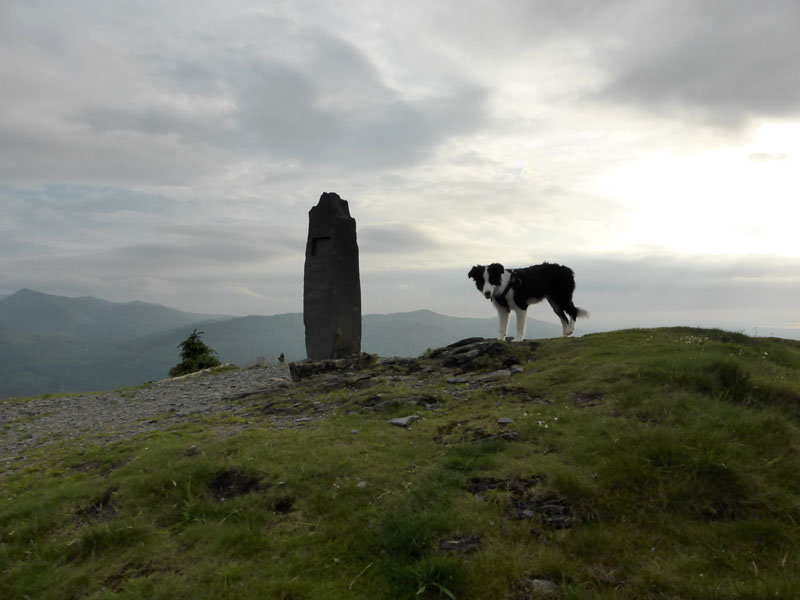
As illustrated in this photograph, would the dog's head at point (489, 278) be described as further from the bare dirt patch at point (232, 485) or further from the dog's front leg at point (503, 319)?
the bare dirt patch at point (232, 485)

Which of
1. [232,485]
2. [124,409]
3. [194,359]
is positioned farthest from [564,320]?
[194,359]

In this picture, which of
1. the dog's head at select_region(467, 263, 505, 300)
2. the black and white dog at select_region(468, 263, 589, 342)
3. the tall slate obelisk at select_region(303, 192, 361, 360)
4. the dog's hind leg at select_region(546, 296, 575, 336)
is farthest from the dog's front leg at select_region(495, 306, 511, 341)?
the tall slate obelisk at select_region(303, 192, 361, 360)

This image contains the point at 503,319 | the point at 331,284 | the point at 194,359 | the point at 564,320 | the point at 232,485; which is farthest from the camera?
the point at 194,359

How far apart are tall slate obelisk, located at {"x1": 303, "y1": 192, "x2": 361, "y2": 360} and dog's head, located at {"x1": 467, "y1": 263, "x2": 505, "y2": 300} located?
5.81 m

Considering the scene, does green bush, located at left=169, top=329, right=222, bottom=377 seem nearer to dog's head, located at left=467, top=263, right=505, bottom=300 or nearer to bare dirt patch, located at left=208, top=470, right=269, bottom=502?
dog's head, located at left=467, top=263, right=505, bottom=300

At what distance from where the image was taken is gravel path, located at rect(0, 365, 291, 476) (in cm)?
1298

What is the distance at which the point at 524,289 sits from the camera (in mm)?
16391

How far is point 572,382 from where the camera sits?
10.0 metres

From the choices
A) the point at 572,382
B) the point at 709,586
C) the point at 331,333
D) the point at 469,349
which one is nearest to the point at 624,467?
the point at 709,586

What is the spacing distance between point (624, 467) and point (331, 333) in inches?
566

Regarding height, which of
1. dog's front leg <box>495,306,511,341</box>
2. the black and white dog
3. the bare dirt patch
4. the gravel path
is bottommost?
the gravel path

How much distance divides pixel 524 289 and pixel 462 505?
37.3ft

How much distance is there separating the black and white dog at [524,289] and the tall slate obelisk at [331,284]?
5463 millimetres

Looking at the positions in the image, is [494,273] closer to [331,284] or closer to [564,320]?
[564,320]
